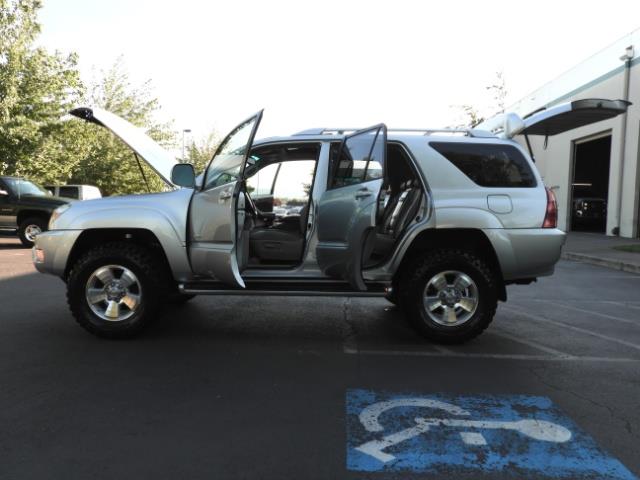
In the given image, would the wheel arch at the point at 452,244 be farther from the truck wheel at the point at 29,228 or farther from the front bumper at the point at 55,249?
the truck wheel at the point at 29,228

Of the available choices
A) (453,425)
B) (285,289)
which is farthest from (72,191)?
(453,425)

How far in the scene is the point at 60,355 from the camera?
4.52m

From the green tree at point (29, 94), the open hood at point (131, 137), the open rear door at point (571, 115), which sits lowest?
the open hood at point (131, 137)

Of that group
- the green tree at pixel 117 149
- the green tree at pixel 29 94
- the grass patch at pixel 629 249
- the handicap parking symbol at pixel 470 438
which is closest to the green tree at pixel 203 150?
the green tree at pixel 117 149

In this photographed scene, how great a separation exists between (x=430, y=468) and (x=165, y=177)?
3.51 metres

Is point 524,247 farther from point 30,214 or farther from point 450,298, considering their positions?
point 30,214

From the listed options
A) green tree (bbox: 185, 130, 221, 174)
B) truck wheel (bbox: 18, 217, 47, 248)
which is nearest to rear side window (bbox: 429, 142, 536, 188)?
truck wheel (bbox: 18, 217, 47, 248)

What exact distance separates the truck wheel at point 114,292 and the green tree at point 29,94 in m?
15.6

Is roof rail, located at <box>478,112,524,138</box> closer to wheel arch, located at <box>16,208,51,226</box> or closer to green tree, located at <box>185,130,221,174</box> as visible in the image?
wheel arch, located at <box>16,208,51,226</box>

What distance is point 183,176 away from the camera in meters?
4.77

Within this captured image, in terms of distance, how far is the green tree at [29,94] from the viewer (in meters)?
17.8

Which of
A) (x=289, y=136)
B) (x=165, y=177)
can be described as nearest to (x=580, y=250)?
(x=289, y=136)

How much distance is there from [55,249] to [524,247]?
436 cm

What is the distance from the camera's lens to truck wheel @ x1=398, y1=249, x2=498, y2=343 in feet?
16.2
